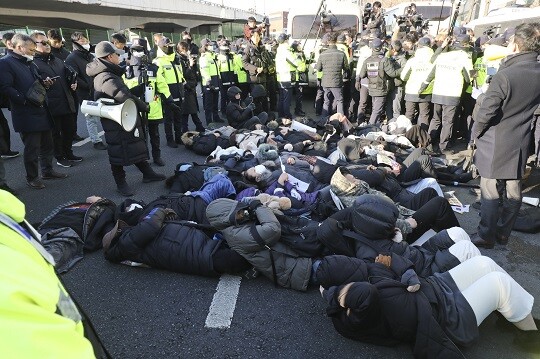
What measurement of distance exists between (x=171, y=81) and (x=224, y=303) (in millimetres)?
4266

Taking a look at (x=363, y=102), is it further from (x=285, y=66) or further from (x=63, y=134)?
(x=63, y=134)

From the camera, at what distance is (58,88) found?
5.25 metres

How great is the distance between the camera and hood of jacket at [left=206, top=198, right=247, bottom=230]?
9.50ft

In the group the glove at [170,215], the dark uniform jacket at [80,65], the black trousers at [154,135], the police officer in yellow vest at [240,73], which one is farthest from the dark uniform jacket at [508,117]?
the police officer in yellow vest at [240,73]

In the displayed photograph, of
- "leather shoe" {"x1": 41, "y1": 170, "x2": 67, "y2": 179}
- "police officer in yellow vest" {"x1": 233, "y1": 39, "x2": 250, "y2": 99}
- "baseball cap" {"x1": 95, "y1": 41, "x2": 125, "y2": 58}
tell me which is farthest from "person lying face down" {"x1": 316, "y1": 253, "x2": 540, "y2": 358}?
"police officer in yellow vest" {"x1": 233, "y1": 39, "x2": 250, "y2": 99}

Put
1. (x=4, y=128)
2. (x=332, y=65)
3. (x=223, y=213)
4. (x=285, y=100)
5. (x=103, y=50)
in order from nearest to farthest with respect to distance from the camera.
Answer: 1. (x=223, y=213)
2. (x=103, y=50)
3. (x=4, y=128)
4. (x=332, y=65)
5. (x=285, y=100)

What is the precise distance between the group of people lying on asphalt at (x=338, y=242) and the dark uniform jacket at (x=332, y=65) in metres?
3.18

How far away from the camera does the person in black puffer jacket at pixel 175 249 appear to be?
294 centimetres

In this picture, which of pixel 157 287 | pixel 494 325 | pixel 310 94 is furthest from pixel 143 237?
pixel 310 94

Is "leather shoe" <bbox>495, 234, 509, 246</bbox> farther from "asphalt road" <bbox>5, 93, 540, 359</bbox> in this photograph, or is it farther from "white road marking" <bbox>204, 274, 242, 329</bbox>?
"white road marking" <bbox>204, 274, 242, 329</bbox>

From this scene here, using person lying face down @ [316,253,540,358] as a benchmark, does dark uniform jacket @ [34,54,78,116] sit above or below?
above

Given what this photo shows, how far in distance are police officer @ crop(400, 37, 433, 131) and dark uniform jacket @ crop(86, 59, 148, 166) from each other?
4.28 m

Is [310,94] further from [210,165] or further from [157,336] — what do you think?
[157,336]

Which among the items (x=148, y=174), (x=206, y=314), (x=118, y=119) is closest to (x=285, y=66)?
(x=148, y=174)
